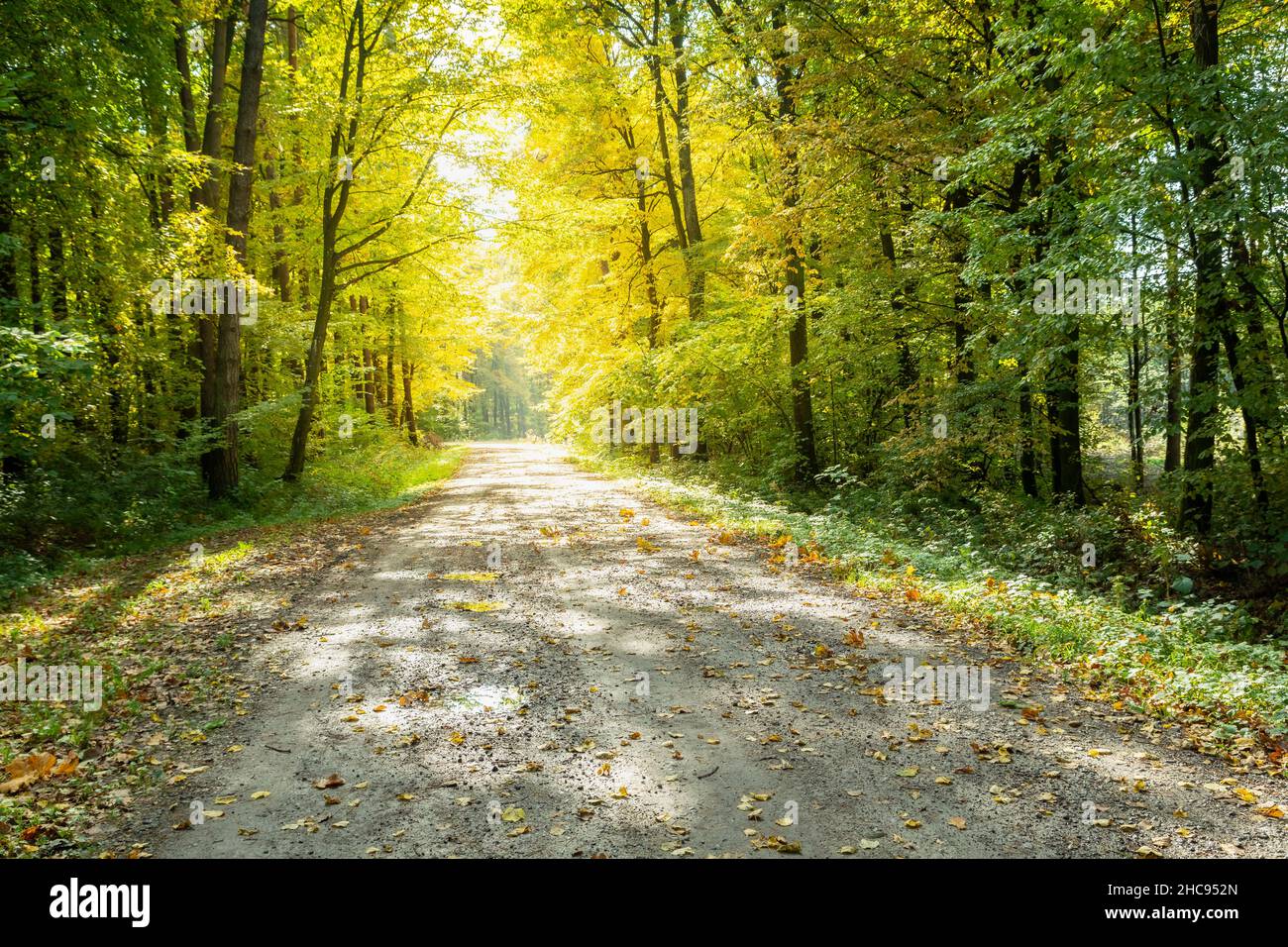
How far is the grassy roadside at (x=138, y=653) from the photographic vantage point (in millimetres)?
4180

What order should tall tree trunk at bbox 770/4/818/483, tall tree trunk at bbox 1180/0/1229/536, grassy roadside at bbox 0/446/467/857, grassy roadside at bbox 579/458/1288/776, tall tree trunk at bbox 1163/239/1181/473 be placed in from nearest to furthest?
grassy roadside at bbox 0/446/467/857
grassy roadside at bbox 579/458/1288/776
tall tree trunk at bbox 1180/0/1229/536
tall tree trunk at bbox 1163/239/1181/473
tall tree trunk at bbox 770/4/818/483

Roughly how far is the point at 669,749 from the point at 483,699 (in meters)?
1.62

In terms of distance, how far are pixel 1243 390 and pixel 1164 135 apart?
3217 mm

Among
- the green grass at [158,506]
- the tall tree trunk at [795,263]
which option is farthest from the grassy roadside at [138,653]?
the tall tree trunk at [795,263]

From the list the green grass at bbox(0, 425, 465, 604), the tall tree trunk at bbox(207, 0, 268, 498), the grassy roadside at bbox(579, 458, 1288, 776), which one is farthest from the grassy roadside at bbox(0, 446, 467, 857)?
the grassy roadside at bbox(579, 458, 1288, 776)

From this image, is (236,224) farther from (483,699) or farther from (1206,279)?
(1206,279)

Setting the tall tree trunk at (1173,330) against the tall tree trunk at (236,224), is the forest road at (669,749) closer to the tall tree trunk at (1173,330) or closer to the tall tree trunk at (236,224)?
the tall tree trunk at (1173,330)

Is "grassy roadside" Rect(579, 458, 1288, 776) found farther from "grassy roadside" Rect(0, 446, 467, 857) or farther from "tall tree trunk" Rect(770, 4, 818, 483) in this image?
"grassy roadside" Rect(0, 446, 467, 857)

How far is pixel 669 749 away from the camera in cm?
467

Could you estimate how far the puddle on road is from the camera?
5324 mm

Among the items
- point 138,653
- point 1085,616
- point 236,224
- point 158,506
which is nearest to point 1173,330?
point 1085,616

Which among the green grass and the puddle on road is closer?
the puddle on road

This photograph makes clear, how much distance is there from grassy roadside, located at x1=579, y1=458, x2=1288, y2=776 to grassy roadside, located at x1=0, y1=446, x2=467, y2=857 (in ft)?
22.1

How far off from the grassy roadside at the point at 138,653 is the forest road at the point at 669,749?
0.99ft
